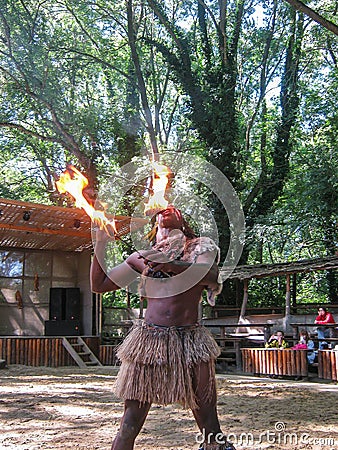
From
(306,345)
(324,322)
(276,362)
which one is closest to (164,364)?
(276,362)

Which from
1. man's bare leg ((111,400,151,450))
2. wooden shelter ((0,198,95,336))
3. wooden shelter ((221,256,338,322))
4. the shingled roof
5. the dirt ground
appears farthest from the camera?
wooden shelter ((0,198,95,336))

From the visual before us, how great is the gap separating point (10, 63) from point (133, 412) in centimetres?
1682

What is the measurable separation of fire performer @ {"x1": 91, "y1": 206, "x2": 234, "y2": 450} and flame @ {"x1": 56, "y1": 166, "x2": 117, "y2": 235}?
0.22 feet

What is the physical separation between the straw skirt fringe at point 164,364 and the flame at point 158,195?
69cm

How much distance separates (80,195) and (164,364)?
109 centimetres

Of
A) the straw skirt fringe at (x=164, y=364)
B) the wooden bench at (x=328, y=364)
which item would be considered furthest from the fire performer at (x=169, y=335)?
the wooden bench at (x=328, y=364)

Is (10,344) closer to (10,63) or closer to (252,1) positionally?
(10,63)

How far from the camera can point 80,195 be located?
3115mm

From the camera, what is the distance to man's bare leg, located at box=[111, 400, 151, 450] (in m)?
2.74

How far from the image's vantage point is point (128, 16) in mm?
17922

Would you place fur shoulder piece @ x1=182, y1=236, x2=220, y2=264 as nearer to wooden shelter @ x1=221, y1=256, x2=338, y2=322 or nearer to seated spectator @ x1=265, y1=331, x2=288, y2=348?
seated spectator @ x1=265, y1=331, x2=288, y2=348

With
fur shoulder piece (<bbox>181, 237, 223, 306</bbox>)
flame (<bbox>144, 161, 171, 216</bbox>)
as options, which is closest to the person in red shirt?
flame (<bbox>144, 161, 171, 216</bbox>)

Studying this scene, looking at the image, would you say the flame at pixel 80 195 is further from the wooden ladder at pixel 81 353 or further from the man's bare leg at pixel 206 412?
the wooden ladder at pixel 81 353

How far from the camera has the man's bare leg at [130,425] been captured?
2738 millimetres
